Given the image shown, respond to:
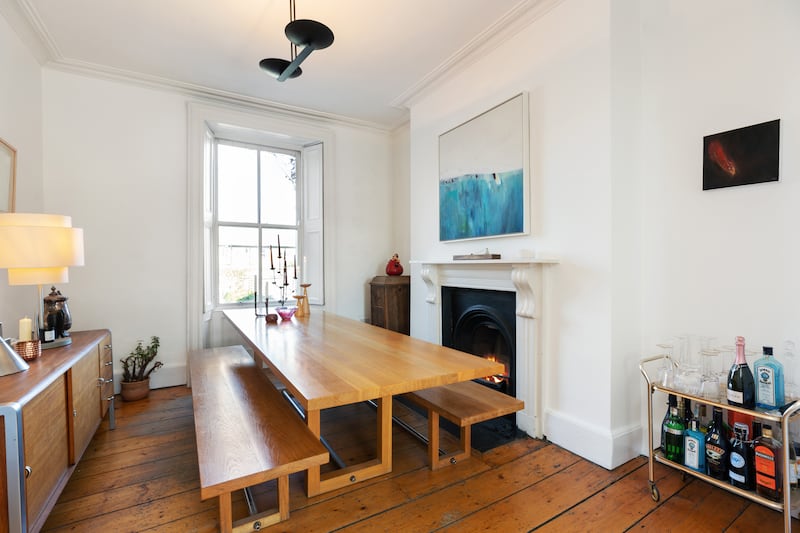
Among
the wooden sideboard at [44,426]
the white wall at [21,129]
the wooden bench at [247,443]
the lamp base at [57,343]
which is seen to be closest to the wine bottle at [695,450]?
the wooden bench at [247,443]

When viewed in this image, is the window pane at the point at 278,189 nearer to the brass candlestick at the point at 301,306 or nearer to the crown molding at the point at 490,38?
the brass candlestick at the point at 301,306

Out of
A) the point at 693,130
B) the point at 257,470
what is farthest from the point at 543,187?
the point at 257,470

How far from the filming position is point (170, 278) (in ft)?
11.3

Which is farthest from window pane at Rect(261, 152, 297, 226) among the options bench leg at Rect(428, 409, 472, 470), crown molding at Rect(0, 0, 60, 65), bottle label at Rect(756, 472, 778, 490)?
bottle label at Rect(756, 472, 778, 490)

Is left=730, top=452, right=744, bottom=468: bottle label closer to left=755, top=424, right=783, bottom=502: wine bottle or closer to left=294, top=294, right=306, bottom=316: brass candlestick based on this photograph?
left=755, top=424, right=783, bottom=502: wine bottle

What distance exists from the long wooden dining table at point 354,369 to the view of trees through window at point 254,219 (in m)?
1.71

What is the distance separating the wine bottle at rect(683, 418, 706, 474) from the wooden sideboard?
2598 millimetres

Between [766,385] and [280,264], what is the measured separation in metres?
4.02

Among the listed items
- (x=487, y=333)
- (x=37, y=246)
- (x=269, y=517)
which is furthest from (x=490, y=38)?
(x=269, y=517)

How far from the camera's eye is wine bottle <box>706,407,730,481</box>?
1604 millimetres

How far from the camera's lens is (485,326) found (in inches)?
117

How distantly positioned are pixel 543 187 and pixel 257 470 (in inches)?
85.1

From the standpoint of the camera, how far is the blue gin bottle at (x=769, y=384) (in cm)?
148

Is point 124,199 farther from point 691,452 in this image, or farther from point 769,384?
point 769,384
